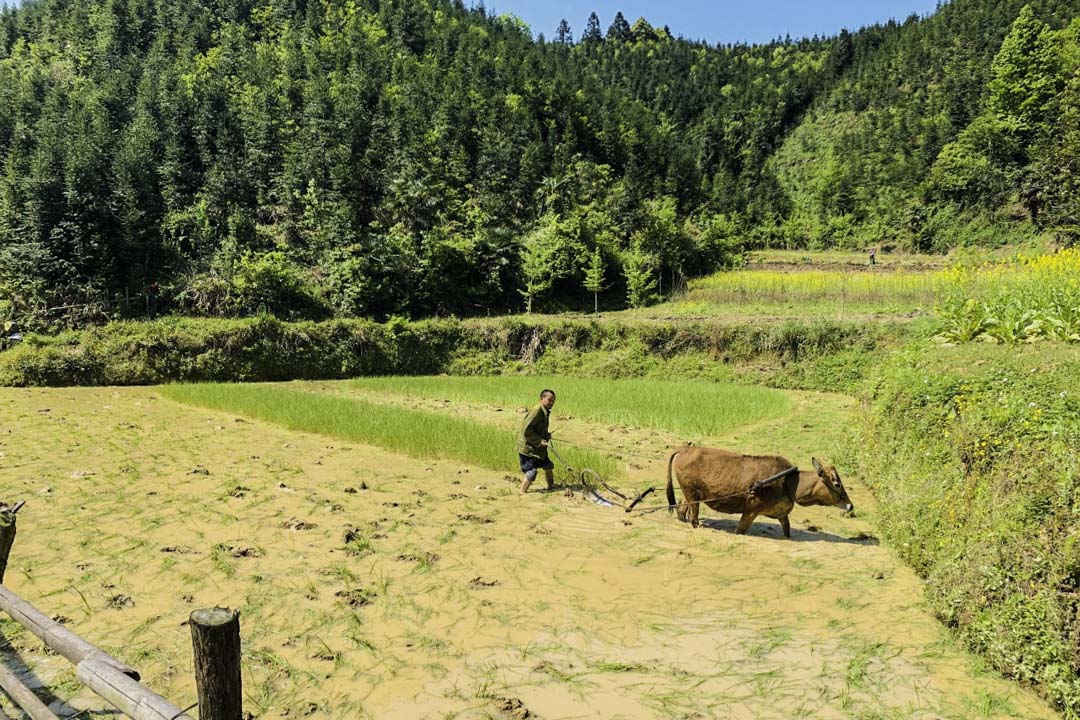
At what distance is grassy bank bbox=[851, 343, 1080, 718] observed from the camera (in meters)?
4.08

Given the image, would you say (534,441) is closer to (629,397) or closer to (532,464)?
(532,464)

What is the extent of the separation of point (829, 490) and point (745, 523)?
1036 millimetres

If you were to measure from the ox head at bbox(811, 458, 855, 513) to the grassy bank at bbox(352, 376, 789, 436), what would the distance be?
606 centimetres

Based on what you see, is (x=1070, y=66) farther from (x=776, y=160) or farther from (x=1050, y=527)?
(x=1050, y=527)

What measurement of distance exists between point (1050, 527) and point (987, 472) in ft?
3.42

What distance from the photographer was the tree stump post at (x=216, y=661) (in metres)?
2.80

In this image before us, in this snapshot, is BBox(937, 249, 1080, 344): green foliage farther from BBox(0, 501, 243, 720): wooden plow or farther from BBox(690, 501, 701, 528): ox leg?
BBox(0, 501, 243, 720): wooden plow

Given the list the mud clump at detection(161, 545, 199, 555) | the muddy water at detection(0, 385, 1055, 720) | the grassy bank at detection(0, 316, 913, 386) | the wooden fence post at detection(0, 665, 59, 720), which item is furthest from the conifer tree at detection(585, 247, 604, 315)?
the wooden fence post at detection(0, 665, 59, 720)

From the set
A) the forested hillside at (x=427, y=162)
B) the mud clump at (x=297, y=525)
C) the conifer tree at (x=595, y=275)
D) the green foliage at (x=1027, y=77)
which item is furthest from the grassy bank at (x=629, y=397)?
the green foliage at (x=1027, y=77)

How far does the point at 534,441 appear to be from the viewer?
29.6 feet

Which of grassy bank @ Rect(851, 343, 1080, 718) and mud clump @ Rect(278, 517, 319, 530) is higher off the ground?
grassy bank @ Rect(851, 343, 1080, 718)

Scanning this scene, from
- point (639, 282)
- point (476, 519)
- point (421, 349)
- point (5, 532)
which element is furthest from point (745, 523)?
point (639, 282)

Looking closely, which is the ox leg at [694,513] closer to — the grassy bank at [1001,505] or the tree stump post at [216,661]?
the grassy bank at [1001,505]

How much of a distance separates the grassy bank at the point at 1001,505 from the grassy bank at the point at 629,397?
21.5 ft
